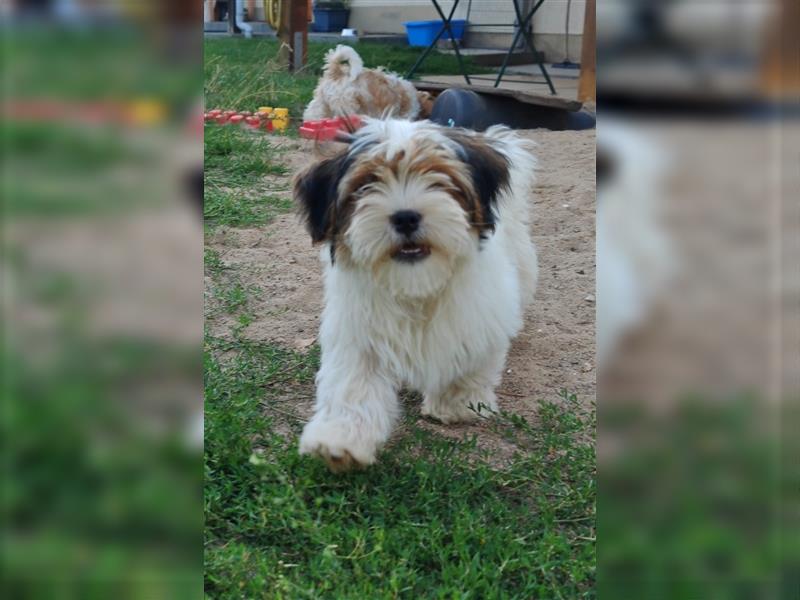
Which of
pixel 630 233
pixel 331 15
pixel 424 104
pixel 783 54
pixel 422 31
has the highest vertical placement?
pixel 331 15

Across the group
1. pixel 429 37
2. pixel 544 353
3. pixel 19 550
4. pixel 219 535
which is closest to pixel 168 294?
pixel 19 550

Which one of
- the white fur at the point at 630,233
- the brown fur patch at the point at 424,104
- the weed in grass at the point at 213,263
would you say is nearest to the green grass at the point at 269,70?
the brown fur patch at the point at 424,104

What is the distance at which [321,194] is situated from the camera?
3.09 meters

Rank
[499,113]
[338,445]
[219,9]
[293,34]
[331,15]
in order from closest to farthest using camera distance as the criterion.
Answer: [338,445]
[219,9]
[499,113]
[293,34]
[331,15]

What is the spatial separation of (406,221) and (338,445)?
31.6 inches

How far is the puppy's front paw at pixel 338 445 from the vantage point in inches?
104

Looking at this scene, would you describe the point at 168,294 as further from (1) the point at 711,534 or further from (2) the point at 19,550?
(1) the point at 711,534

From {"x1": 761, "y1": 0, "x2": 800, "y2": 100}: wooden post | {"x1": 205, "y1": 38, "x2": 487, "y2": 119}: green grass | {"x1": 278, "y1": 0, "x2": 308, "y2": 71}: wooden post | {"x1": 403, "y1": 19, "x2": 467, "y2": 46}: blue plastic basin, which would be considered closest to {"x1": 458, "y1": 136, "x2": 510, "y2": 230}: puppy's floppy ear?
{"x1": 761, "y1": 0, "x2": 800, "y2": 100}: wooden post

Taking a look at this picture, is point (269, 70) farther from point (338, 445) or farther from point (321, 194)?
point (338, 445)

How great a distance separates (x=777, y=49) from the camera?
1.76 ft

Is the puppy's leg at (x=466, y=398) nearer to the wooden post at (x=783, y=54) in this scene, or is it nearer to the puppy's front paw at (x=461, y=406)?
the puppy's front paw at (x=461, y=406)

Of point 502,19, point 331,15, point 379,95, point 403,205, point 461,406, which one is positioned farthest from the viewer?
point 331,15

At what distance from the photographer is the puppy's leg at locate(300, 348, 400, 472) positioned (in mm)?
2660

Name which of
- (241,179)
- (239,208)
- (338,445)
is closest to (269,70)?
(241,179)
